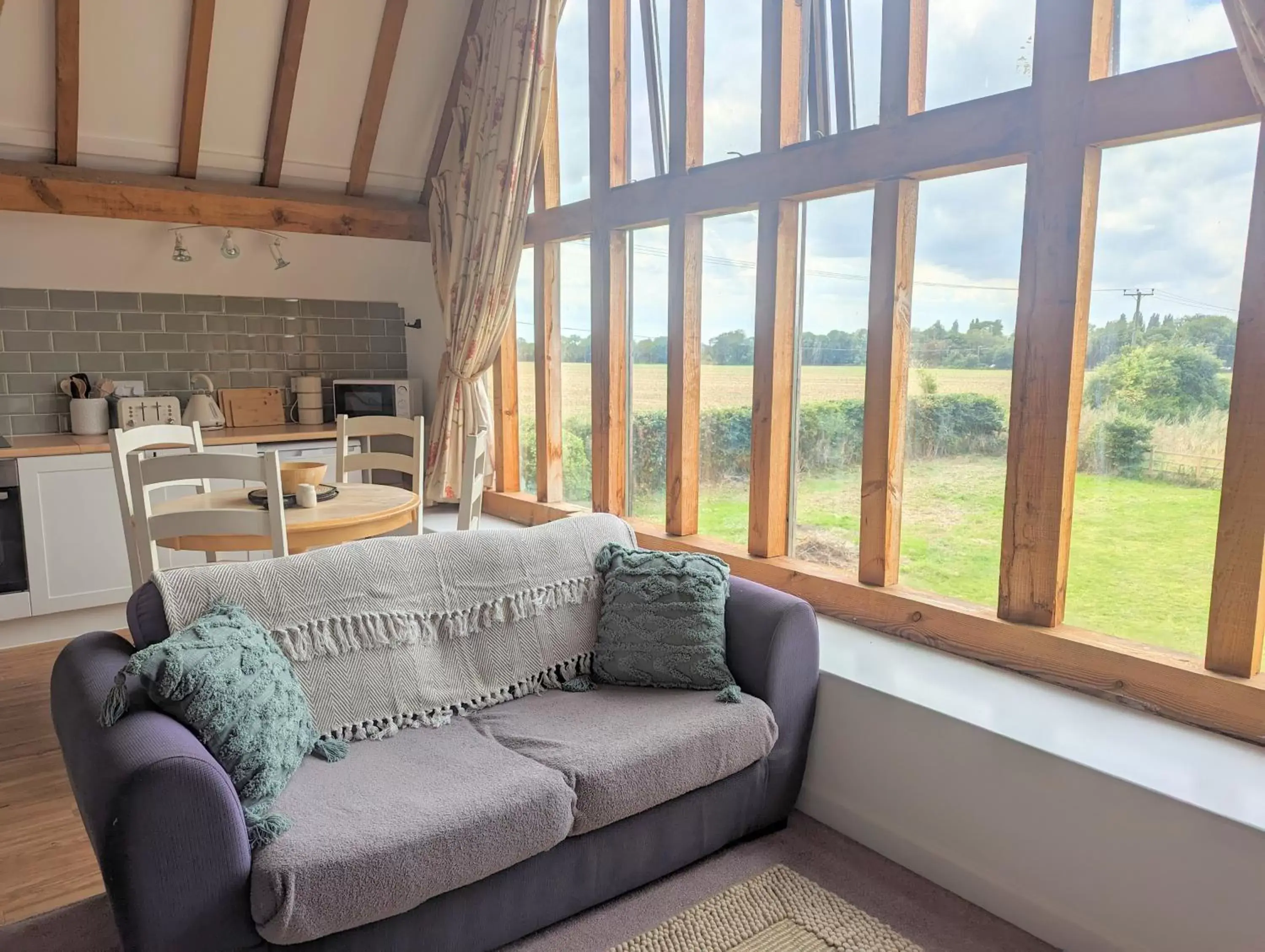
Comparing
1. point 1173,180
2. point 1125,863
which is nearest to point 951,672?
point 1125,863

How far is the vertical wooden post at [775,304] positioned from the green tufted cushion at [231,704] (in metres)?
1.85

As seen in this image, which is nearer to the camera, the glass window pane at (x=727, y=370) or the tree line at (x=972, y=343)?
the tree line at (x=972, y=343)

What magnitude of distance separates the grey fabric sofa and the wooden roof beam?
284cm

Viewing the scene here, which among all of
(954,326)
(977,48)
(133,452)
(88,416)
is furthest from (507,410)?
(977,48)

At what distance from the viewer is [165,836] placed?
150 centimetres

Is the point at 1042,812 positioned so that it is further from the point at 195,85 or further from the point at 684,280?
the point at 195,85

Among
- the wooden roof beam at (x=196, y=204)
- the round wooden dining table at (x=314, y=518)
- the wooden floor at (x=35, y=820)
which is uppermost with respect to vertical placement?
the wooden roof beam at (x=196, y=204)

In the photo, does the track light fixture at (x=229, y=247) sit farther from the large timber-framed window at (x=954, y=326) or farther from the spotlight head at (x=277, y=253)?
the large timber-framed window at (x=954, y=326)

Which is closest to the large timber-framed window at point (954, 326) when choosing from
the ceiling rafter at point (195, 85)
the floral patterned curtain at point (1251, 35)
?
the floral patterned curtain at point (1251, 35)

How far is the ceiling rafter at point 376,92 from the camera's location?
414 centimetres

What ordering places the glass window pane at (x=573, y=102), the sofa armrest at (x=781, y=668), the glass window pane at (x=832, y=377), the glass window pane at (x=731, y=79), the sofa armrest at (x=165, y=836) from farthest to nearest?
the glass window pane at (x=573, y=102) < the glass window pane at (x=731, y=79) < the glass window pane at (x=832, y=377) < the sofa armrest at (x=781, y=668) < the sofa armrest at (x=165, y=836)

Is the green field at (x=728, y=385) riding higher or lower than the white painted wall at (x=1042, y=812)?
higher

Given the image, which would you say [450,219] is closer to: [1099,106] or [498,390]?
[498,390]

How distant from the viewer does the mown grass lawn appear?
2.16 m
